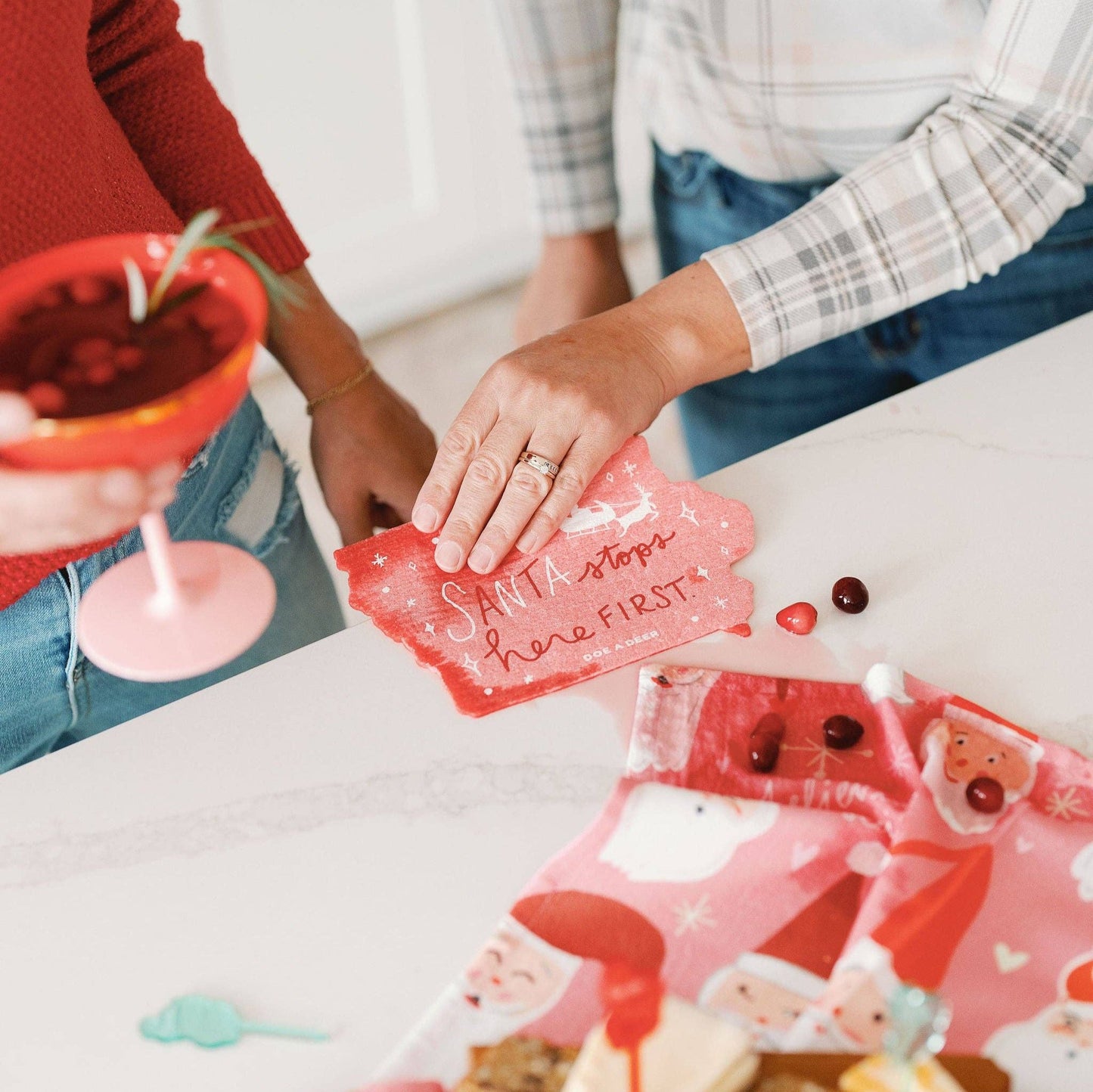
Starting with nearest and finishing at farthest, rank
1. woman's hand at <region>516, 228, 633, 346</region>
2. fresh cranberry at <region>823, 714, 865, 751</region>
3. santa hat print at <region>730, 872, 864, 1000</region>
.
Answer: santa hat print at <region>730, 872, 864, 1000</region>, fresh cranberry at <region>823, 714, 865, 751</region>, woman's hand at <region>516, 228, 633, 346</region>

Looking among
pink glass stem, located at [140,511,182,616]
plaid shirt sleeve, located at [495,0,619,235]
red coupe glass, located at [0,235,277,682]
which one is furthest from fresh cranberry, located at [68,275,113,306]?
plaid shirt sleeve, located at [495,0,619,235]

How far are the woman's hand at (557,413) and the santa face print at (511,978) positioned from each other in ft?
0.90

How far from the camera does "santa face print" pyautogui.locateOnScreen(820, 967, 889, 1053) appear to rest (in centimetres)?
52

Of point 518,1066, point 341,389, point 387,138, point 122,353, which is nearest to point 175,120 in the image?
point 341,389

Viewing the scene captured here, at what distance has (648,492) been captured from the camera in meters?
0.81

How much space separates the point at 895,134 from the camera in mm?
957

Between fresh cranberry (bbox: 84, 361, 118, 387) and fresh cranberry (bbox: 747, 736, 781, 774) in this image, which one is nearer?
fresh cranberry (bbox: 84, 361, 118, 387)

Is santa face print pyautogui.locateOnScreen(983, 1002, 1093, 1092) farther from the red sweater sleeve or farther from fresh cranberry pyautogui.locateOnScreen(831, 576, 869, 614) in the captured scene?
the red sweater sleeve

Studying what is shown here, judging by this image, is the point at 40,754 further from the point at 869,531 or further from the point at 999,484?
the point at 999,484

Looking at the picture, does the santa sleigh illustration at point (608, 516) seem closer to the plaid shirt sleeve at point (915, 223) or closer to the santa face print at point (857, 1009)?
the plaid shirt sleeve at point (915, 223)

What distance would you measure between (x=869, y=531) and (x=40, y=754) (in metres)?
0.62

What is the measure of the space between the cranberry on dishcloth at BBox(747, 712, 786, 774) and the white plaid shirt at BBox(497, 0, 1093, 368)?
341 millimetres

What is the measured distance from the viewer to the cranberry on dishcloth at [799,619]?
2.34 ft

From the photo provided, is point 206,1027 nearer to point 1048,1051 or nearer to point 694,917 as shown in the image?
point 694,917
